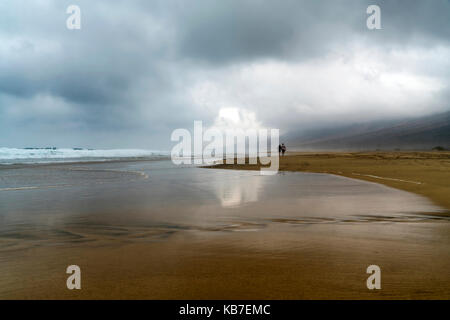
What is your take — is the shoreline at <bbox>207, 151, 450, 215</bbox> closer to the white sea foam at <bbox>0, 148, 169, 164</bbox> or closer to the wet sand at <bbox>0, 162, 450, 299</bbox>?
the wet sand at <bbox>0, 162, 450, 299</bbox>

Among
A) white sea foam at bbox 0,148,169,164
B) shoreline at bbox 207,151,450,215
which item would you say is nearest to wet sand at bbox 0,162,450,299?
shoreline at bbox 207,151,450,215

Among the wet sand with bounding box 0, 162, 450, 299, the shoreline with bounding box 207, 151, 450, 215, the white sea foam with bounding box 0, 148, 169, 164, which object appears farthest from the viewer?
the white sea foam with bounding box 0, 148, 169, 164

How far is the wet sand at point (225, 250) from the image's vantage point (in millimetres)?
2859

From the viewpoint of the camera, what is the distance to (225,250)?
4.02m

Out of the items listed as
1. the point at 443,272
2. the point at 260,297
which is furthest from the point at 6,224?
the point at 443,272

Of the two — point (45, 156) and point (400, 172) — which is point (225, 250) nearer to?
point (400, 172)

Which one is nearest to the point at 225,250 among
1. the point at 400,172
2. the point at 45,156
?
the point at 400,172

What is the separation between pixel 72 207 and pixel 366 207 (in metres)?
7.54

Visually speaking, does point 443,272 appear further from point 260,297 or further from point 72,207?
point 72,207

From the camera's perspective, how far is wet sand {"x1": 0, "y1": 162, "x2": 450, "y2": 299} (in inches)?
113

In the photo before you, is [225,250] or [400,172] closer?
[225,250]

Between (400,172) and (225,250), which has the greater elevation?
Answer: (400,172)
